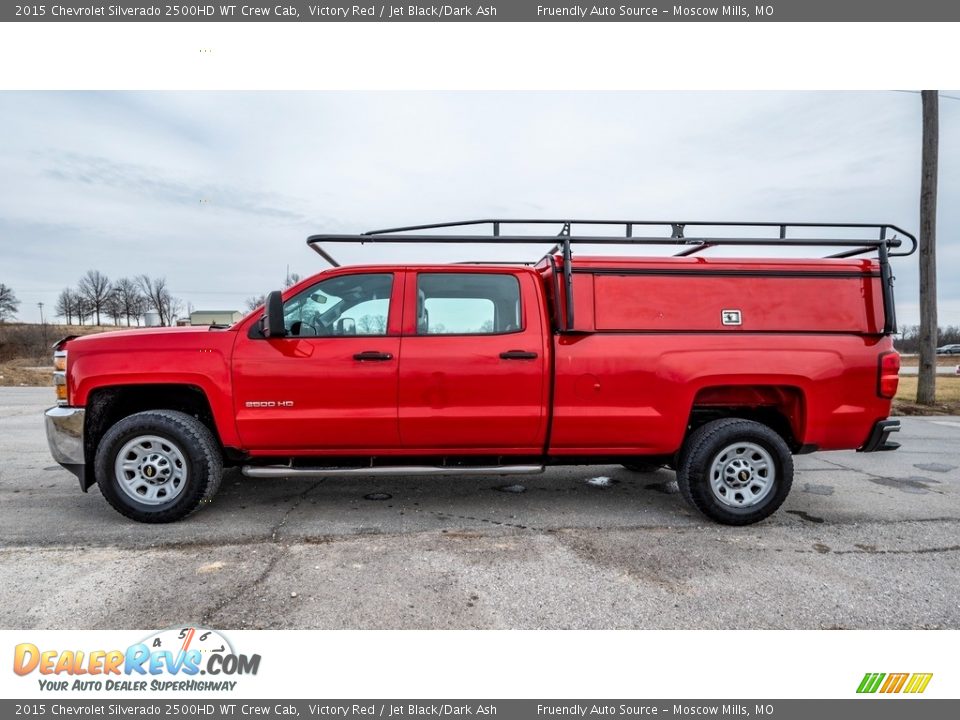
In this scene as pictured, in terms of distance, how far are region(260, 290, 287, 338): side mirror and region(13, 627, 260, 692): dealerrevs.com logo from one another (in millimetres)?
1962

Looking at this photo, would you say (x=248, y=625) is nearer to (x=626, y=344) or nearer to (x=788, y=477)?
(x=626, y=344)

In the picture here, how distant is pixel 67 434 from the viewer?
12.7ft

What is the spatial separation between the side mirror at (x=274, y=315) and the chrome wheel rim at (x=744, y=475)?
10.8 ft

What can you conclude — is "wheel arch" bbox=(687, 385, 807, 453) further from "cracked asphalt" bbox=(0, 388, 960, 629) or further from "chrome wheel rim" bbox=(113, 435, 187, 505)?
"chrome wheel rim" bbox=(113, 435, 187, 505)

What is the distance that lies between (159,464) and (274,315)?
4.52ft

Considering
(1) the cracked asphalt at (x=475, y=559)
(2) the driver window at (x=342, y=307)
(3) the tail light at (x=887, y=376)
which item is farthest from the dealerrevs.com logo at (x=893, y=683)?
(2) the driver window at (x=342, y=307)

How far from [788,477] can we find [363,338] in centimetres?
327

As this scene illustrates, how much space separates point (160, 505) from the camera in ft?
12.6

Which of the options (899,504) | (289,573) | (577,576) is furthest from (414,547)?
(899,504)

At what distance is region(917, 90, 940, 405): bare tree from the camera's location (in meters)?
10.9

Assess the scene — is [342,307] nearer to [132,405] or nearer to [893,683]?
[132,405]

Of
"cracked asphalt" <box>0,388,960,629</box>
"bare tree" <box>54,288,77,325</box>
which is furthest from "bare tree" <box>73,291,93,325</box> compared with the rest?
"cracked asphalt" <box>0,388,960,629</box>

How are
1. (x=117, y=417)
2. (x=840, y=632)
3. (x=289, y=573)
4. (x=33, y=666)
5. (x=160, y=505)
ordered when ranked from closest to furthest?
1. (x=33, y=666)
2. (x=840, y=632)
3. (x=289, y=573)
4. (x=160, y=505)
5. (x=117, y=417)

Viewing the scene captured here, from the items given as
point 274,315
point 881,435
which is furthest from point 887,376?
point 274,315
